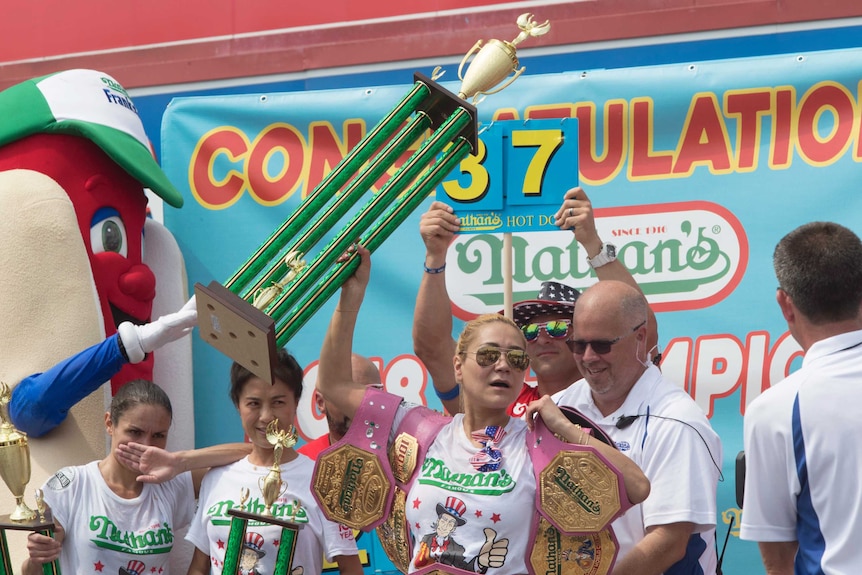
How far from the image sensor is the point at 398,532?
3055 millimetres

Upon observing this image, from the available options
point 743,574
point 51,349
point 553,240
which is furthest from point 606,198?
point 51,349

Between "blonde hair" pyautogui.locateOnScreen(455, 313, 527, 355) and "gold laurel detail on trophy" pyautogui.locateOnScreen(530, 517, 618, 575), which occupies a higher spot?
A: "blonde hair" pyautogui.locateOnScreen(455, 313, 527, 355)

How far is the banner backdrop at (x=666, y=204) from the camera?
Answer: 166 inches

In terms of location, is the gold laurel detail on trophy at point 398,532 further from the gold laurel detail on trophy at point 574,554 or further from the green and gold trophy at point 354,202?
the green and gold trophy at point 354,202

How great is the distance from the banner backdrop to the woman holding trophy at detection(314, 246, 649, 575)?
1.37m

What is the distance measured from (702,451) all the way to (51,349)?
2.36 metres

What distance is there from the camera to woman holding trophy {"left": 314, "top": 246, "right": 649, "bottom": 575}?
112 inches

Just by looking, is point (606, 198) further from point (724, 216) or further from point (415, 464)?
point (415, 464)

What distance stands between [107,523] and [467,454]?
1216mm

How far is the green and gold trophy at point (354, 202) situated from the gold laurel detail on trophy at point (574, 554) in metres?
0.83

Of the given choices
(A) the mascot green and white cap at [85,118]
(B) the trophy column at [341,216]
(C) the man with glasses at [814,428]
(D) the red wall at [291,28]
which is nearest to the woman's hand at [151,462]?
(B) the trophy column at [341,216]

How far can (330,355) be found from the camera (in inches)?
124

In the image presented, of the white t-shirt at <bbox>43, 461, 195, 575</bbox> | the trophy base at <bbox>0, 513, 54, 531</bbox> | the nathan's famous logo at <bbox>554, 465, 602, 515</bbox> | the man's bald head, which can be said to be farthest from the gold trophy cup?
the trophy base at <bbox>0, 513, 54, 531</bbox>

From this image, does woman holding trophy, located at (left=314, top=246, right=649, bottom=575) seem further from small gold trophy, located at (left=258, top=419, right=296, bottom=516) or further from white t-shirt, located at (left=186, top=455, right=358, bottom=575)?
white t-shirt, located at (left=186, top=455, right=358, bottom=575)
